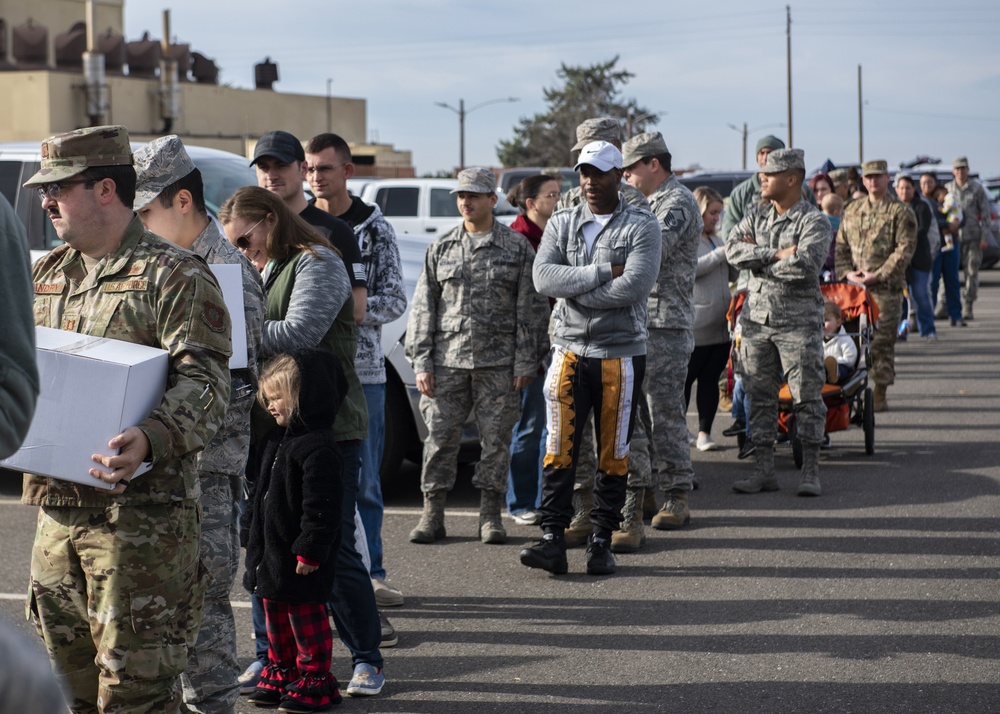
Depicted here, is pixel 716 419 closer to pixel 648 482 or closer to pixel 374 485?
pixel 648 482

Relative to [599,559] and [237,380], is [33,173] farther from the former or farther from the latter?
[237,380]

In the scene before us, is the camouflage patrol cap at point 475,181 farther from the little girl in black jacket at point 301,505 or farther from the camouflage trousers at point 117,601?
the camouflage trousers at point 117,601

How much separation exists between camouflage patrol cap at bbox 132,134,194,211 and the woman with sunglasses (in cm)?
373

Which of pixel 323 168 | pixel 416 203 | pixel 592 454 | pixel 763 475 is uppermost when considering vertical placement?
pixel 416 203

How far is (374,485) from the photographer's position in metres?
5.73

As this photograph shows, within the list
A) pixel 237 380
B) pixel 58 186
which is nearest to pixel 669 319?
pixel 237 380

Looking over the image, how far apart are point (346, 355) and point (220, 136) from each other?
42.0 metres

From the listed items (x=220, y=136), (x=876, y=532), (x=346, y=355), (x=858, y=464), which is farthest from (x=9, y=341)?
(x=220, y=136)

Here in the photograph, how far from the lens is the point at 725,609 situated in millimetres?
5773

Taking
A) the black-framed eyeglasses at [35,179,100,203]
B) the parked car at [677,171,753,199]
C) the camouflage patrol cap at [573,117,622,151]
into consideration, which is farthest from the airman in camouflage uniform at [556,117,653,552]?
the parked car at [677,171,753,199]

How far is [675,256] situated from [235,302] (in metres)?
3.84

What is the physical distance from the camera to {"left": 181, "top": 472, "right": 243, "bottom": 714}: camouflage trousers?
384 centimetres

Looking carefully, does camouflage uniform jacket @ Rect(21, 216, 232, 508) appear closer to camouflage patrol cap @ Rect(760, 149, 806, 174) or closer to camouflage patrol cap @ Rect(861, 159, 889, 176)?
camouflage patrol cap @ Rect(760, 149, 806, 174)

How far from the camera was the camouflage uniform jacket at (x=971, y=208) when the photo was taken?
1838cm
